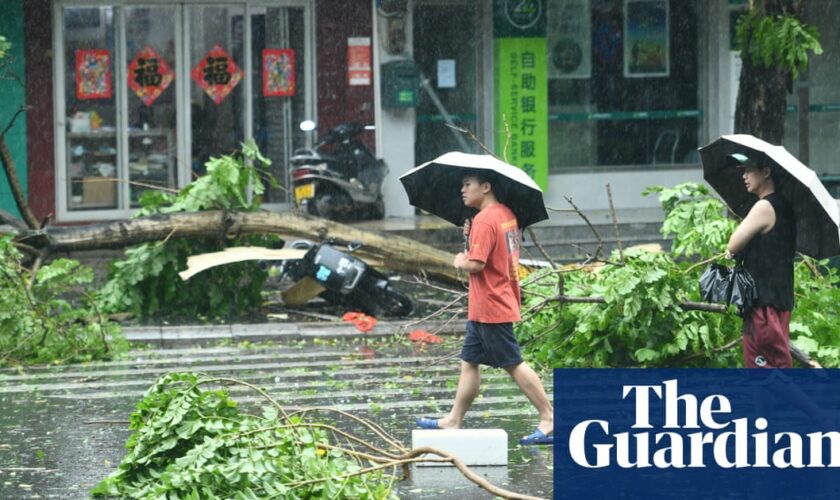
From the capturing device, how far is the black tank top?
26.8 ft

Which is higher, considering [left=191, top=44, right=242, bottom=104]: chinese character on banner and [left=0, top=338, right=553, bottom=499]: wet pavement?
[left=191, top=44, right=242, bottom=104]: chinese character on banner

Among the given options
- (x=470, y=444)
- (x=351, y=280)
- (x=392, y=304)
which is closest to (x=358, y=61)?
(x=392, y=304)

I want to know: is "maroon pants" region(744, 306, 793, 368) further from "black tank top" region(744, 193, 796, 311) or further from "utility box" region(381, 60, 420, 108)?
"utility box" region(381, 60, 420, 108)

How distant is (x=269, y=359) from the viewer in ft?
40.1

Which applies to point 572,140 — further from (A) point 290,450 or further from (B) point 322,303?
(A) point 290,450

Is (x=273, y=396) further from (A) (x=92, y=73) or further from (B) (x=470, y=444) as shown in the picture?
(A) (x=92, y=73)

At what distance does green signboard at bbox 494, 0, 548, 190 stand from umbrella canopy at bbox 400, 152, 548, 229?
35.6ft

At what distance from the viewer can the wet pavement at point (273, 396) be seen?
7961 millimetres

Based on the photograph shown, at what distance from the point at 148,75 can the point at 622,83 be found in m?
7.12

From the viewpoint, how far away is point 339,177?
1850cm

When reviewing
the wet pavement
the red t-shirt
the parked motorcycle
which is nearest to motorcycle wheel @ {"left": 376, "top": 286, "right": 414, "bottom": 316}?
the parked motorcycle

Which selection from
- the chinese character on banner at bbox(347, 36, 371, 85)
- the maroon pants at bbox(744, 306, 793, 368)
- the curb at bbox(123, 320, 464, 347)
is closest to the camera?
the maroon pants at bbox(744, 306, 793, 368)

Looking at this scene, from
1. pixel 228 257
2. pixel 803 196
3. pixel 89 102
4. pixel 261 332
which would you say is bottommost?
pixel 261 332

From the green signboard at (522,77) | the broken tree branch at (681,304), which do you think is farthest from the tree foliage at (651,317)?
the green signboard at (522,77)
